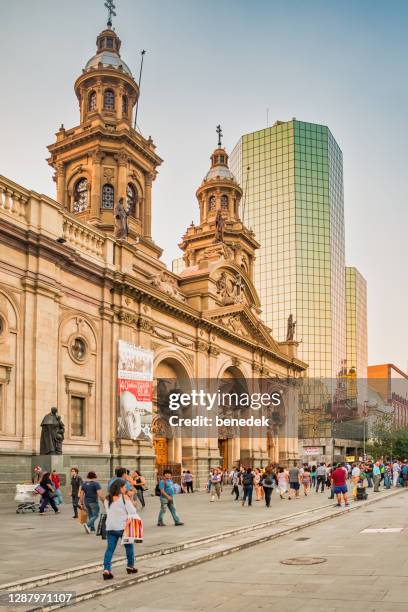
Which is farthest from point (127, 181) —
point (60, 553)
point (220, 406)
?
point (60, 553)

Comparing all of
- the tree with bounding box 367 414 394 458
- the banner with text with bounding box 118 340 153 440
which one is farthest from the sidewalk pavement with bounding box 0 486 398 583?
the tree with bounding box 367 414 394 458

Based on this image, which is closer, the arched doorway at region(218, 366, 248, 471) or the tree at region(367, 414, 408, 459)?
the arched doorway at region(218, 366, 248, 471)

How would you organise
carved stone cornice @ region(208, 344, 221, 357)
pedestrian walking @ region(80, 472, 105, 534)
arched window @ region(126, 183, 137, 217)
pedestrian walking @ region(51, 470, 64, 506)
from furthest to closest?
arched window @ region(126, 183, 137, 217) → carved stone cornice @ region(208, 344, 221, 357) → pedestrian walking @ region(51, 470, 64, 506) → pedestrian walking @ region(80, 472, 105, 534)

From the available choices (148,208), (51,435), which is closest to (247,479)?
(51,435)

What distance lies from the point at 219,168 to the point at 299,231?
2467 inches

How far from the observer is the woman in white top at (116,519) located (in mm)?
10969

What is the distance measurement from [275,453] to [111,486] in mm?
50978

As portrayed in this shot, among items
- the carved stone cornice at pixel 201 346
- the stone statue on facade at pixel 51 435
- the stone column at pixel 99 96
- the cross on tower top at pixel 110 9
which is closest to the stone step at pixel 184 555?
the stone statue on facade at pixel 51 435

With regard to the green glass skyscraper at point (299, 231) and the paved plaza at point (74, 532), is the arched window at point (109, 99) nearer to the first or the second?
the paved plaza at point (74, 532)

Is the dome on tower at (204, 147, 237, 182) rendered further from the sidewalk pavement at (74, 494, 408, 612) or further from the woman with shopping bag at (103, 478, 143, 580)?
the woman with shopping bag at (103, 478, 143, 580)

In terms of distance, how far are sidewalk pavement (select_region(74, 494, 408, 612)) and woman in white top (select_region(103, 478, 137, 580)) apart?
54 centimetres

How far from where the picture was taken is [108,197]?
158 ft

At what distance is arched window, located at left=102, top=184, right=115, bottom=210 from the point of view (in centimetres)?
4781

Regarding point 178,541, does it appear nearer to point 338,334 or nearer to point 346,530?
point 346,530
